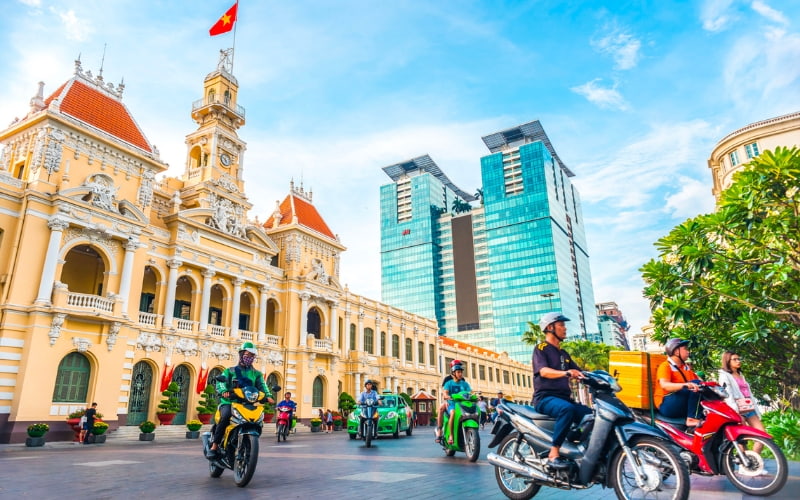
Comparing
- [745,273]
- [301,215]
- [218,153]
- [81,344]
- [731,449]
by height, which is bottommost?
[731,449]

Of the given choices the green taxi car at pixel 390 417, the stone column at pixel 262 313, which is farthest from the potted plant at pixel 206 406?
the green taxi car at pixel 390 417

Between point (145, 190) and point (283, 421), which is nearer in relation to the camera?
point (283, 421)

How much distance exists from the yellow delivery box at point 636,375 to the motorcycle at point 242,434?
16.9ft

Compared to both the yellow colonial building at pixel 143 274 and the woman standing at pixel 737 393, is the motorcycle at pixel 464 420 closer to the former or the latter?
the woman standing at pixel 737 393

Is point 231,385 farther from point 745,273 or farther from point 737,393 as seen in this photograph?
point 745,273

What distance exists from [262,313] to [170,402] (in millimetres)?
8980

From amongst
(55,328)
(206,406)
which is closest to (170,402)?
(206,406)

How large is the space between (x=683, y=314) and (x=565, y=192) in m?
124

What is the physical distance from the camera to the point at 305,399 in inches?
1294

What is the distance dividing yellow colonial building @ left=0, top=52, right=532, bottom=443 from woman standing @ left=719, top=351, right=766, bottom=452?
2268cm

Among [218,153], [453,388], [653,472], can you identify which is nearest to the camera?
[653,472]

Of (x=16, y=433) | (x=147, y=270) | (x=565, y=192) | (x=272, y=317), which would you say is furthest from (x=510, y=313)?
(x=16, y=433)

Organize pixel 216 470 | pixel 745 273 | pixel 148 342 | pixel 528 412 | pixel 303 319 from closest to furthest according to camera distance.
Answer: pixel 528 412 < pixel 216 470 < pixel 745 273 < pixel 148 342 < pixel 303 319

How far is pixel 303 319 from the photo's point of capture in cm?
3438
